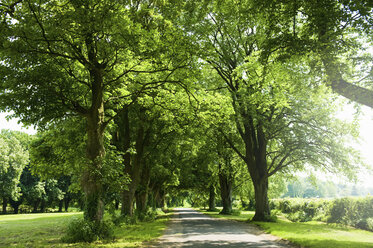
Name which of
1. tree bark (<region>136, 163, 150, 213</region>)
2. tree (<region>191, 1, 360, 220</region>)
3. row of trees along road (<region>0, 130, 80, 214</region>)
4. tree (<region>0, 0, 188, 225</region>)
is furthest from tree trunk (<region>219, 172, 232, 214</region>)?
row of trees along road (<region>0, 130, 80, 214</region>)

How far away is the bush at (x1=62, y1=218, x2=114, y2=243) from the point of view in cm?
1083

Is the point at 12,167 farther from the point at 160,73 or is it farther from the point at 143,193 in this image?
the point at 160,73

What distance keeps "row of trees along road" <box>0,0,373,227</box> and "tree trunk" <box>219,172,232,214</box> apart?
39.0 feet

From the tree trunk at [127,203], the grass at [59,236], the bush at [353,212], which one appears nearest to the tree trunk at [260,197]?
the bush at [353,212]

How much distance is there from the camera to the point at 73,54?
37.4 ft

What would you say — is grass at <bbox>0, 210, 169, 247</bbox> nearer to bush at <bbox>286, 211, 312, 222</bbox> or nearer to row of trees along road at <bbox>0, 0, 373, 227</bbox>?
row of trees along road at <bbox>0, 0, 373, 227</bbox>

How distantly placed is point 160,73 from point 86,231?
27.6 ft

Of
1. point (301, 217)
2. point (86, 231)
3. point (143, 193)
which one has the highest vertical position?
point (143, 193)

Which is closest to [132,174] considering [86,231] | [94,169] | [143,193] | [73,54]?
[143,193]

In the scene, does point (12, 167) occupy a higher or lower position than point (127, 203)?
higher

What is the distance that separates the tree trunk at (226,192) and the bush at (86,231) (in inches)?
937

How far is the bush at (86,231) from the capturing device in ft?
35.5

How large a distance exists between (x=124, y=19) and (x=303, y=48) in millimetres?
6576

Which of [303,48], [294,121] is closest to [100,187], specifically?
[303,48]
